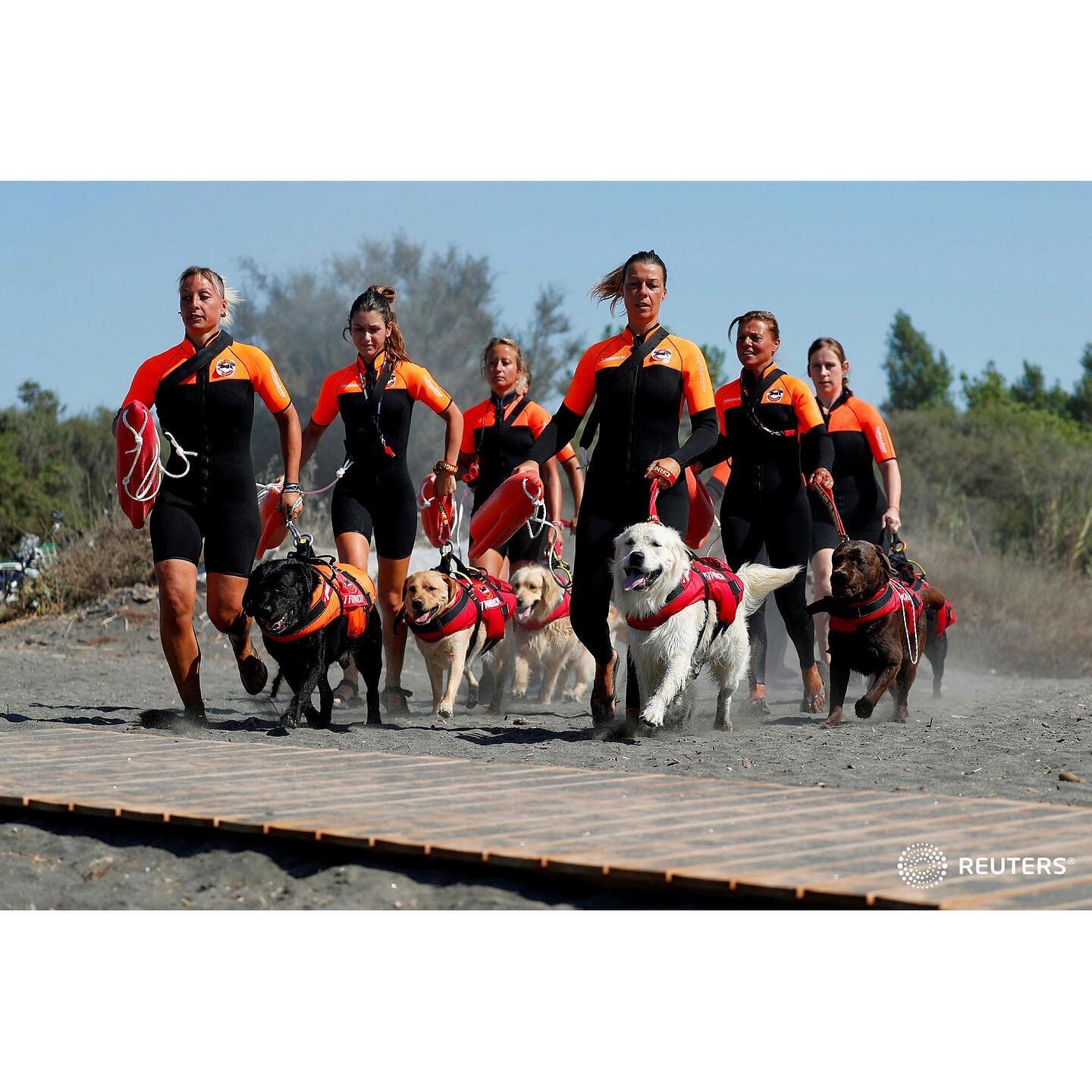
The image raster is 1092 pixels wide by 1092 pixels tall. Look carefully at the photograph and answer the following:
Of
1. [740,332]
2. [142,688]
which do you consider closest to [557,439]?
[740,332]

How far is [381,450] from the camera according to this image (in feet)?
29.5

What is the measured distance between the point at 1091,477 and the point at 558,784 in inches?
759

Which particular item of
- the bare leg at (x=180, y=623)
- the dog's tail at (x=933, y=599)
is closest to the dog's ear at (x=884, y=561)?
the dog's tail at (x=933, y=599)

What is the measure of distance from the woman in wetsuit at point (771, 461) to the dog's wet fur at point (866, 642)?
59 cm

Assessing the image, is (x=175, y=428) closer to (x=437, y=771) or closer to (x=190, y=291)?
(x=190, y=291)

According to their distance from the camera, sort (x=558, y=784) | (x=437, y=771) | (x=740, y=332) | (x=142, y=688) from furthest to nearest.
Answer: (x=142, y=688), (x=740, y=332), (x=437, y=771), (x=558, y=784)

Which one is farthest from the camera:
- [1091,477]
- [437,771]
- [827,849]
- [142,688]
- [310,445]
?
[1091,477]

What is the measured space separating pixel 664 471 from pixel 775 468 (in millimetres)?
1801

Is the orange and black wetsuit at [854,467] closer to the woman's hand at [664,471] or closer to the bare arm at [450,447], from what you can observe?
the bare arm at [450,447]

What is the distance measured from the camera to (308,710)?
8.16 metres

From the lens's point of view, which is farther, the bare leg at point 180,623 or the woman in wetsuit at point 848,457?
the woman in wetsuit at point 848,457

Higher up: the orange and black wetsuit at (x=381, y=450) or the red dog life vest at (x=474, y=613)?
the orange and black wetsuit at (x=381, y=450)

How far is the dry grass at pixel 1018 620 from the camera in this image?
15828 millimetres

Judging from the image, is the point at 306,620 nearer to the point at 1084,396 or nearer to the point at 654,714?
the point at 654,714
